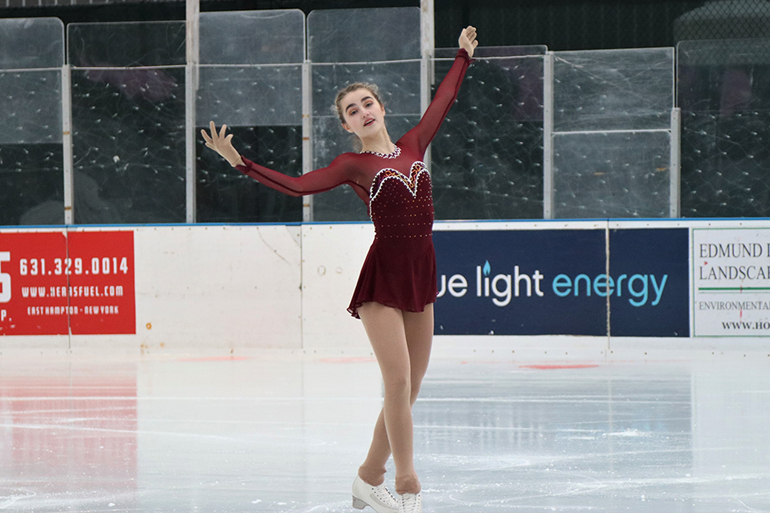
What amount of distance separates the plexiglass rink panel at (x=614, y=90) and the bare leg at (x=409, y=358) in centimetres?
540

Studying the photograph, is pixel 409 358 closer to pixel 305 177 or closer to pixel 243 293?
pixel 305 177

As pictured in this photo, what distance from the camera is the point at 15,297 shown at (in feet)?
26.9

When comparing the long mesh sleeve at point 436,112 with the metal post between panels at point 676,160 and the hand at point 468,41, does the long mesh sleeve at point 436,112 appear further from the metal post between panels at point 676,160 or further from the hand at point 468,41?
the metal post between panels at point 676,160

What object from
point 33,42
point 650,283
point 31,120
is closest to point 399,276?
point 650,283

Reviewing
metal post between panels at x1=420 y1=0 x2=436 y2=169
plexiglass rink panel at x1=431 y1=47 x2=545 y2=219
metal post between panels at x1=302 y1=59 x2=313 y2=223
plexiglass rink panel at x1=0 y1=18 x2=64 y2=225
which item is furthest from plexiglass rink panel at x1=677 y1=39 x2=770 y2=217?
plexiglass rink panel at x1=0 y1=18 x2=64 y2=225

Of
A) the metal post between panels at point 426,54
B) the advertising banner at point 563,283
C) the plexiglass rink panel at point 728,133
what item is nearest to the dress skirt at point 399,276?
the advertising banner at point 563,283

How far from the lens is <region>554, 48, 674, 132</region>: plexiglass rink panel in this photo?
25.8 ft

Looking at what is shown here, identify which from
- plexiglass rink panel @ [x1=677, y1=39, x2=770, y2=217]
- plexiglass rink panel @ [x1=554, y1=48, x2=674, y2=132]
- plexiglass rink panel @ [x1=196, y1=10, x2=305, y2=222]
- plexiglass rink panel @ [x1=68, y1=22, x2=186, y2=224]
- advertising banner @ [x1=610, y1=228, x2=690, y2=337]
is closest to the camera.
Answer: advertising banner @ [x1=610, y1=228, x2=690, y2=337]

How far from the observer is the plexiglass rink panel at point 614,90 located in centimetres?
786

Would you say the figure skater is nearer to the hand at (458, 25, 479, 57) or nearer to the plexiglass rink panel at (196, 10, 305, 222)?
the hand at (458, 25, 479, 57)

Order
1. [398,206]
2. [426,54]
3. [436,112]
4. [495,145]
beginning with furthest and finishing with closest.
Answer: [426,54]
[495,145]
[436,112]
[398,206]

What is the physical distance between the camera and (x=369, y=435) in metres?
4.34

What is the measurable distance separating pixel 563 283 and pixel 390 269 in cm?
505

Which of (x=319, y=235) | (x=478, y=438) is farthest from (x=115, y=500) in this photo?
(x=319, y=235)
